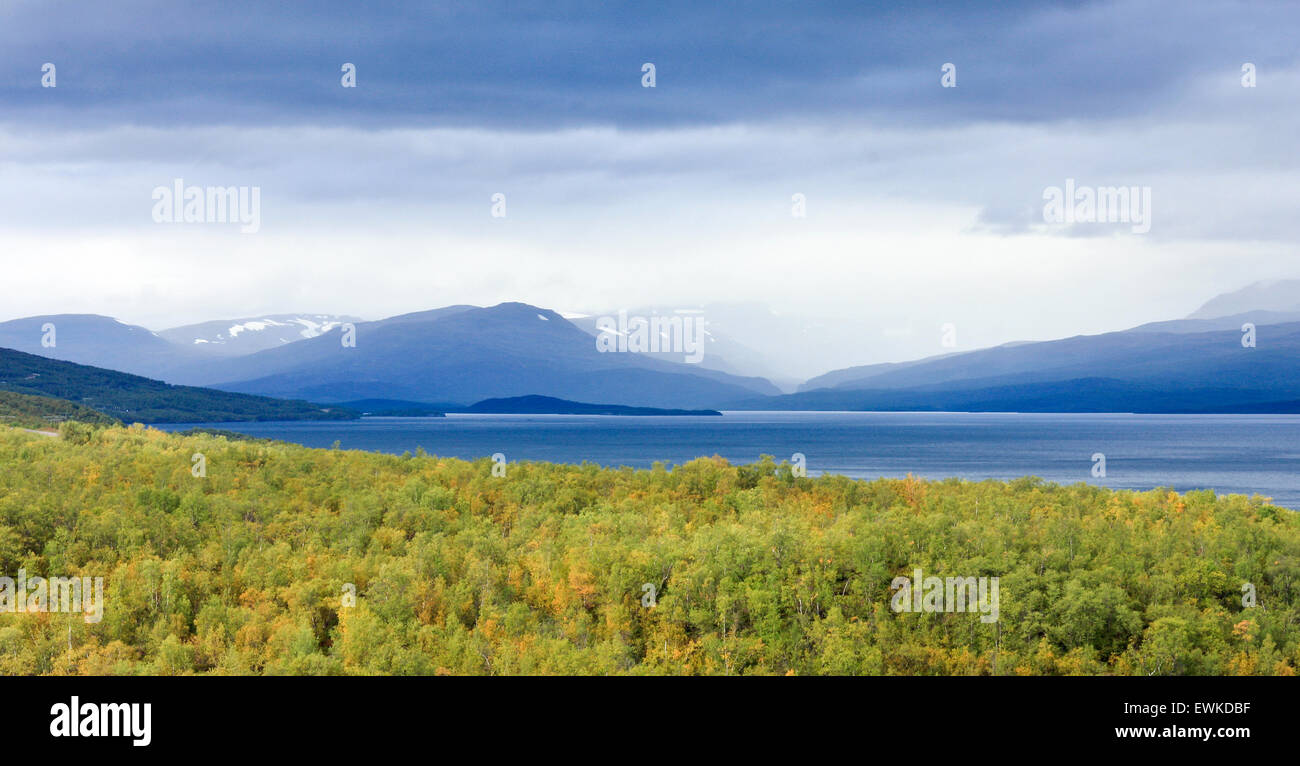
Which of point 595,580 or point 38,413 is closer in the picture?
point 595,580

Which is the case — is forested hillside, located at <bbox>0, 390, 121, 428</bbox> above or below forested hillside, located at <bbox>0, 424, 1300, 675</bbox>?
above

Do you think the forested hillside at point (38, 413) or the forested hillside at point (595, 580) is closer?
the forested hillside at point (595, 580)

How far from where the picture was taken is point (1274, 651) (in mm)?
38531

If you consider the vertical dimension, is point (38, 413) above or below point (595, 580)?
above

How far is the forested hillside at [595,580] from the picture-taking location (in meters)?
38.2

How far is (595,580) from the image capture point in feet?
145

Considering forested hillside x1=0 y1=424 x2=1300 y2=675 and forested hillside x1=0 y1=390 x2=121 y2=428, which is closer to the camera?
forested hillside x1=0 y1=424 x2=1300 y2=675

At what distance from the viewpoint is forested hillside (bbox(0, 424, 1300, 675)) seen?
1503 inches

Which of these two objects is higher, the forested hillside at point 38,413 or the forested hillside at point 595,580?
the forested hillside at point 38,413
